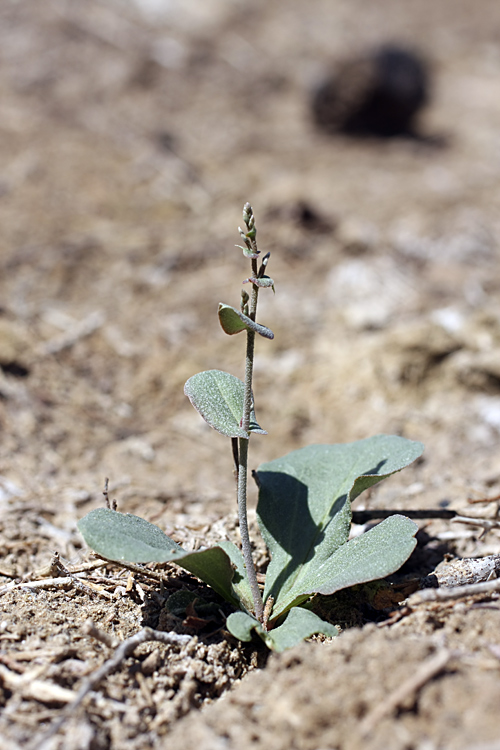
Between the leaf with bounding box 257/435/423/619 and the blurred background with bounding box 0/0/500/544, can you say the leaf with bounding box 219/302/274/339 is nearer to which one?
the leaf with bounding box 257/435/423/619

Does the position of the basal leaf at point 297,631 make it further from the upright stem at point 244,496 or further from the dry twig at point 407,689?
the dry twig at point 407,689

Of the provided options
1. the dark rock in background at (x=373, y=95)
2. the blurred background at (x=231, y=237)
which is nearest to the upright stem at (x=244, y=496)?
the blurred background at (x=231, y=237)

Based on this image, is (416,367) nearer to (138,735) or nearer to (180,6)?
(138,735)

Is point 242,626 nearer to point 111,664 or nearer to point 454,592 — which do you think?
point 111,664

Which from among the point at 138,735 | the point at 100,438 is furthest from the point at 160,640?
the point at 100,438

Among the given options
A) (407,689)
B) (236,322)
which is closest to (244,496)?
(236,322)

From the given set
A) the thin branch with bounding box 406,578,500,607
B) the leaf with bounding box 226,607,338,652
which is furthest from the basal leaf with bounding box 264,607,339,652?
the thin branch with bounding box 406,578,500,607
